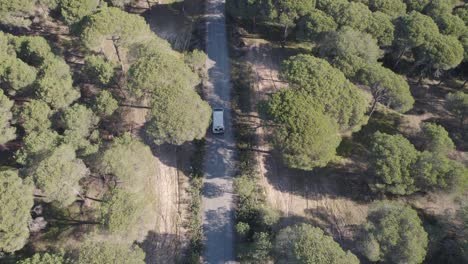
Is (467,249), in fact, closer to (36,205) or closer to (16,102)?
(36,205)

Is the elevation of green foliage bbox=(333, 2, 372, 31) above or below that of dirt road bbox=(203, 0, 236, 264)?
above

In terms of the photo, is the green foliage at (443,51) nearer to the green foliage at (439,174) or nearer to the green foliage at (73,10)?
the green foliage at (439,174)

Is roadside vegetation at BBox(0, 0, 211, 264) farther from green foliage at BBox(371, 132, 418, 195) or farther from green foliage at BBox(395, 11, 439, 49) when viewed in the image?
green foliage at BBox(395, 11, 439, 49)

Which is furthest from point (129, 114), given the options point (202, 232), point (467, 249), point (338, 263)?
point (467, 249)

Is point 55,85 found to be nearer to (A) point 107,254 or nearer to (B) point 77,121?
(B) point 77,121

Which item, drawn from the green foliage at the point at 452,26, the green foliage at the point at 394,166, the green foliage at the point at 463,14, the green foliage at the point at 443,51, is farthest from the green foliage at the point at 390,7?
the green foliage at the point at 394,166

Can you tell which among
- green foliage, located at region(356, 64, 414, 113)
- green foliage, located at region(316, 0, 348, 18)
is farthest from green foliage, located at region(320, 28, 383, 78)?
green foliage, located at region(316, 0, 348, 18)
